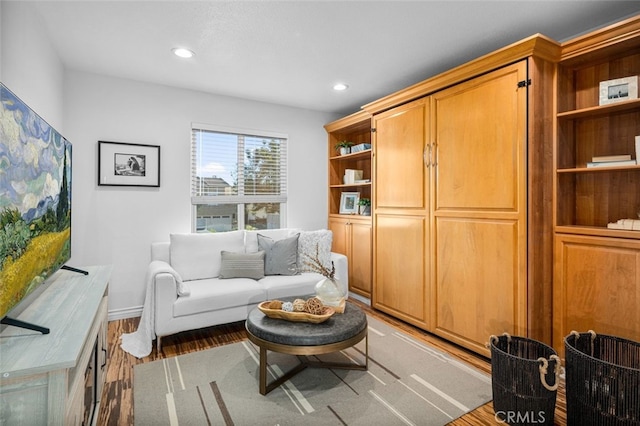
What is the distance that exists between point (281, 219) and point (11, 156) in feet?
10.7

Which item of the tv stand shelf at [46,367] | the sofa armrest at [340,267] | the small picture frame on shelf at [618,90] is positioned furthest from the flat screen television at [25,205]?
the small picture frame on shelf at [618,90]

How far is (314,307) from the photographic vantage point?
7.29 ft

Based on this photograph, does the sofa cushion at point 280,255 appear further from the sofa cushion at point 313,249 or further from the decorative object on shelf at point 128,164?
the decorative object on shelf at point 128,164

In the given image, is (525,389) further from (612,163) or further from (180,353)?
(180,353)

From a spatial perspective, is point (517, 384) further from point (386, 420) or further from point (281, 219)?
point (281, 219)

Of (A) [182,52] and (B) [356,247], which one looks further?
(B) [356,247]

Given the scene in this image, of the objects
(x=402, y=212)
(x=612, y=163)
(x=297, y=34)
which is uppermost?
(x=297, y=34)

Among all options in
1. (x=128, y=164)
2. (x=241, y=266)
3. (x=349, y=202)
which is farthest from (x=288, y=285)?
(x=128, y=164)

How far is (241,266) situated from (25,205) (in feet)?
6.95

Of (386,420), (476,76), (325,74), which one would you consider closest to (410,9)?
(476,76)

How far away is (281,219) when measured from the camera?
446 centimetres

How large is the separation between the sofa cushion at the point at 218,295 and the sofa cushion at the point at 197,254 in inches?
5.2

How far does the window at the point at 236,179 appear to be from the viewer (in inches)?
154

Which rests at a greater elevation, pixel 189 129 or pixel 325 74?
pixel 325 74
